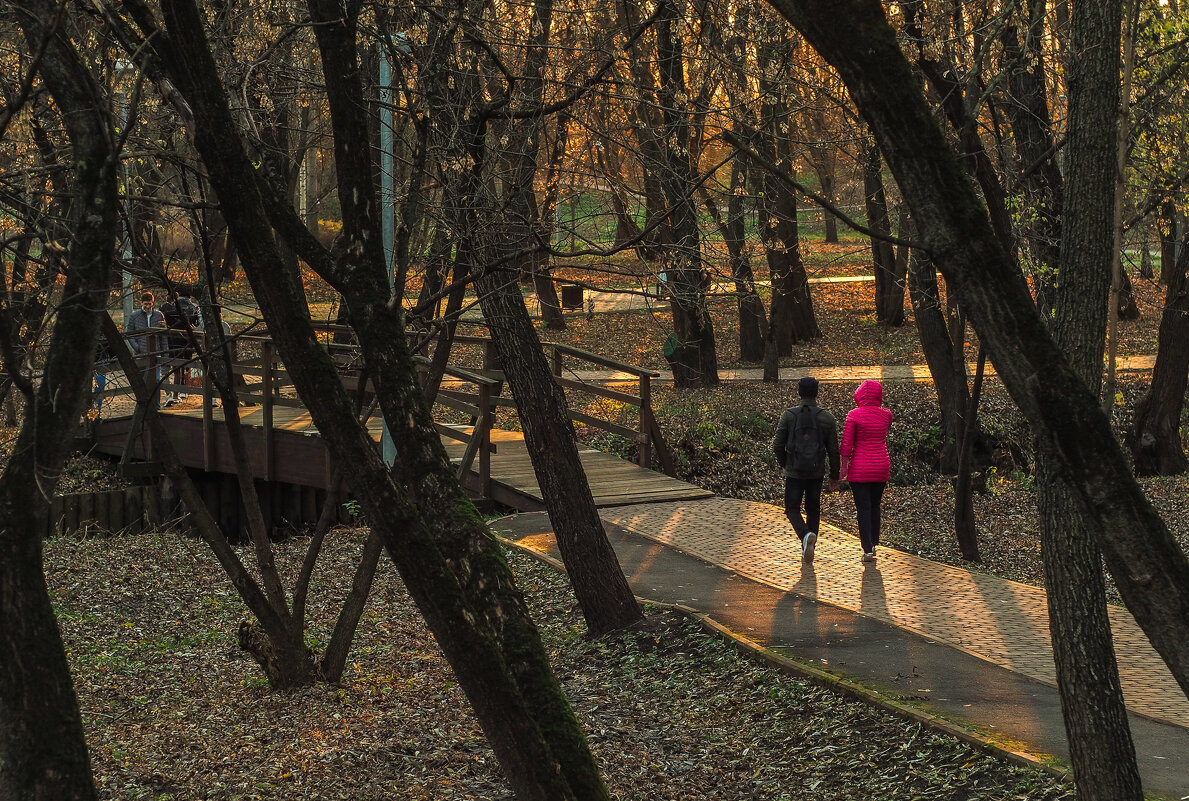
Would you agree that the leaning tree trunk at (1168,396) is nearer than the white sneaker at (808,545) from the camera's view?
No

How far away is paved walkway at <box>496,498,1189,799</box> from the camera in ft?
23.5

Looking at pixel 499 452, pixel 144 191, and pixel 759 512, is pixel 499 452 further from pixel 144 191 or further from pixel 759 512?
pixel 144 191

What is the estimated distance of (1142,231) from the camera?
68.4ft

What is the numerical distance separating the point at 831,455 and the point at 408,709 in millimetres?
5287

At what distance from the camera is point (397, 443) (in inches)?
204

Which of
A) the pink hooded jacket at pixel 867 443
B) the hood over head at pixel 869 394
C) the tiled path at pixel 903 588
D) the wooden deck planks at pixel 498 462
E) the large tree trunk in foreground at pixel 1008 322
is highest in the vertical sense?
the large tree trunk in foreground at pixel 1008 322

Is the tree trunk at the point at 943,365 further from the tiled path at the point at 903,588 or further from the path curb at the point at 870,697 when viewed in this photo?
the path curb at the point at 870,697

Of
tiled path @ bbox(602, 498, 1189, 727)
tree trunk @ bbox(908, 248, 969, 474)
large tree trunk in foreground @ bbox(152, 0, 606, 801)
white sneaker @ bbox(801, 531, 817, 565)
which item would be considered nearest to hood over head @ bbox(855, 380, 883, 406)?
white sneaker @ bbox(801, 531, 817, 565)

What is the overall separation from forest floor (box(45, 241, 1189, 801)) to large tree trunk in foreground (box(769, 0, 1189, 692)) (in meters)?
Result: 2.74

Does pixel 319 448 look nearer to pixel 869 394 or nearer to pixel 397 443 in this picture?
→ pixel 869 394

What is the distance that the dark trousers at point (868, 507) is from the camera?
11367 millimetres

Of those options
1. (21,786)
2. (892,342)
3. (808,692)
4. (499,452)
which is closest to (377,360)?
(21,786)

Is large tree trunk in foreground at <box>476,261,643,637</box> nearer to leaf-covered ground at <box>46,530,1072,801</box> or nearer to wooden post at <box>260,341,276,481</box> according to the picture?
leaf-covered ground at <box>46,530,1072,801</box>

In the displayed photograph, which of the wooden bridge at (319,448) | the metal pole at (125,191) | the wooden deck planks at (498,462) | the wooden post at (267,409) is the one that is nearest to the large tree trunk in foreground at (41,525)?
the metal pole at (125,191)
